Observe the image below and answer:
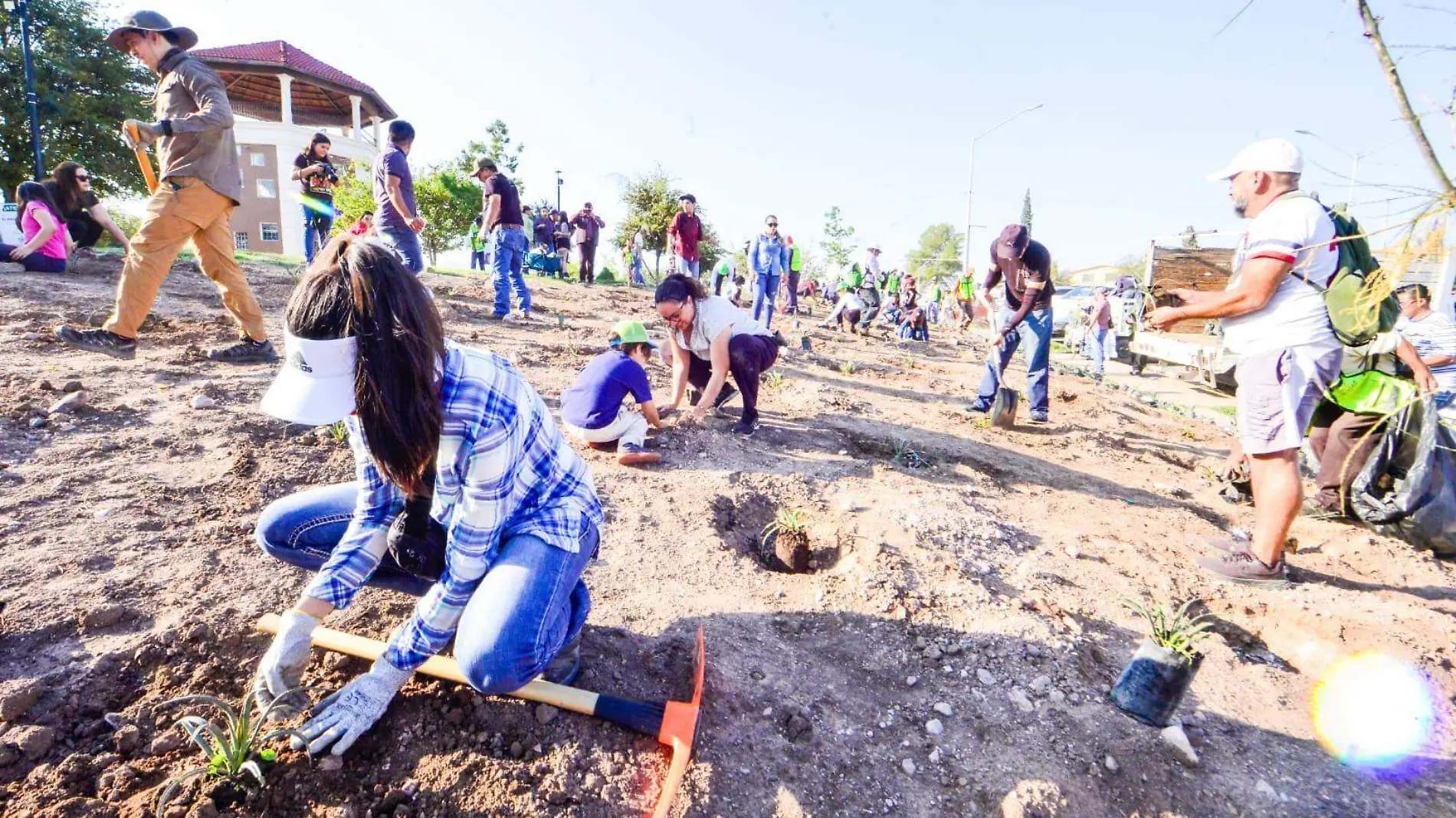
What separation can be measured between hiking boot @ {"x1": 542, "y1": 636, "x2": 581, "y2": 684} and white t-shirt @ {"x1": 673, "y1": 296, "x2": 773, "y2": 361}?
2637 mm

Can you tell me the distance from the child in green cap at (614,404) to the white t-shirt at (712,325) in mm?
559

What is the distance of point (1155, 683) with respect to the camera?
73.6 inches

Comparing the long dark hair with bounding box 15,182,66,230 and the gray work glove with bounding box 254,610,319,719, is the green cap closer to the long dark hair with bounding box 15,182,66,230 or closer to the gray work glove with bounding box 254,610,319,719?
the gray work glove with bounding box 254,610,319,719

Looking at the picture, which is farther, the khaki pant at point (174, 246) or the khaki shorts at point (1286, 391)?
the khaki pant at point (174, 246)

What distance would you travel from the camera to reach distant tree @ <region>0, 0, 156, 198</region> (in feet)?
56.0

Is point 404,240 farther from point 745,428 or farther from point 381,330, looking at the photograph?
point 381,330

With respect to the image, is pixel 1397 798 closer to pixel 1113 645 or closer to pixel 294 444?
pixel 1113 645

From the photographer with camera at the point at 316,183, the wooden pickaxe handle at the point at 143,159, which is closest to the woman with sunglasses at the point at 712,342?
the wooden pickaxe handle at the point at 143,159

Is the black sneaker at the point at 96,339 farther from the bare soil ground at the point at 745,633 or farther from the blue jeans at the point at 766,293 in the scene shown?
the blue jeans at the point at 766,293

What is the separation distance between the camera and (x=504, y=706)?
1.81 metres

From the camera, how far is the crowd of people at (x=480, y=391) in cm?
141

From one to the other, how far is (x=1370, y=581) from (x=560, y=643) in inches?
143

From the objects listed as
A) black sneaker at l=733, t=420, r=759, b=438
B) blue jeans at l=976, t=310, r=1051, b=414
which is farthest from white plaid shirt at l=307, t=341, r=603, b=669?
blue jeans at l=976, t=310, r=1051, b=414

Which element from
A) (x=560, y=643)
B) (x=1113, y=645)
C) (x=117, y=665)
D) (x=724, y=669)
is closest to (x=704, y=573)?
(x=724, y=669)
